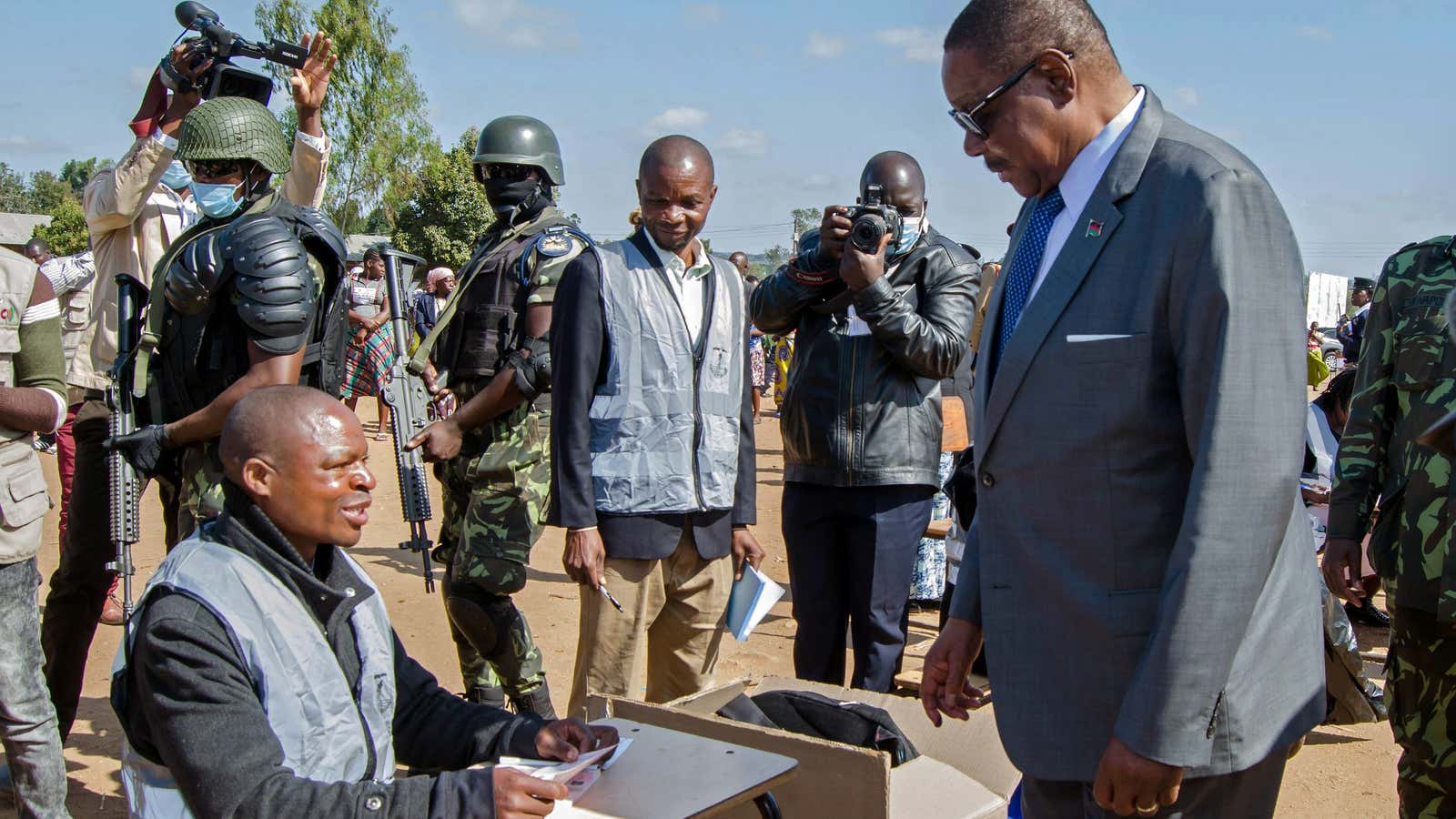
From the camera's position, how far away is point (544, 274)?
14.3 ft

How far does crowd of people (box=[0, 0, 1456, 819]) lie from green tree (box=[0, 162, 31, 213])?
7241cm

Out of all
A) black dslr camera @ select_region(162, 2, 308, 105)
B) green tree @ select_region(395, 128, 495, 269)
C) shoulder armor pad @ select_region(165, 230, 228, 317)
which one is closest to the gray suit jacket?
shoulder armor pad @ select_region(165, 230, 228, 317)

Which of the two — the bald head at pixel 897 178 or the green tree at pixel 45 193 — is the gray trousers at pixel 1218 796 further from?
the green tree at pixel 45 193

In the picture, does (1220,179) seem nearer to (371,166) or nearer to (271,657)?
(271,657)

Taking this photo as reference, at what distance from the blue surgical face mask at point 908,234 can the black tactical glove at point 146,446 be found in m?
2.55

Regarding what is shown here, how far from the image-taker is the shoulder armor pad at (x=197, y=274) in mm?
3527

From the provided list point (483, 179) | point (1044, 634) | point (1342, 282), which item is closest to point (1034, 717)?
point (1044, 634)

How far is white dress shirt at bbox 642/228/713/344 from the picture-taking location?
A: 3.92 metres

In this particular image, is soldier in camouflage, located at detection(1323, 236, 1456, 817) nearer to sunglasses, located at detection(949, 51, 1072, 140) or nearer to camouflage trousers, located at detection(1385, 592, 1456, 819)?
camouflage trousers, located at detection(1385, 592, 1456, 819)

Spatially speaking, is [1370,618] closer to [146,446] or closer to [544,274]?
[544,274]

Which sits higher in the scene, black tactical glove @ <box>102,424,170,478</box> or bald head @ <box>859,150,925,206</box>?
bald head @ <box>859,150,925,206</box>

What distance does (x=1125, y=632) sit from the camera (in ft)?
6.29

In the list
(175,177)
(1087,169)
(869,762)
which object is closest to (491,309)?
(175,177)

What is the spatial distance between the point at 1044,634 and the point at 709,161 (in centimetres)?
235
